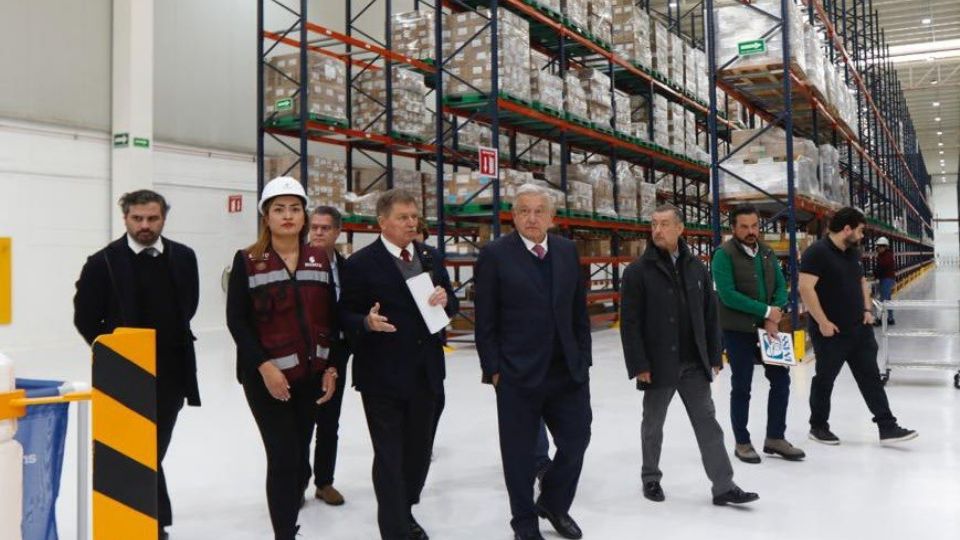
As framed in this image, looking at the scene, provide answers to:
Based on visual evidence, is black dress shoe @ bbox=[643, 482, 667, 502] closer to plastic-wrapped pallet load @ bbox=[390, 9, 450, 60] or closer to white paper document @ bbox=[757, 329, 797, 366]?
white paper document @ bbox=[757, 329, 797, 366]

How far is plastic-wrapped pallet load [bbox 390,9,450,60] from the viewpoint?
11.2 metres

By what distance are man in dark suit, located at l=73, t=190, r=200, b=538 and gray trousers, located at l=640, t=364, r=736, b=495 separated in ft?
7.33

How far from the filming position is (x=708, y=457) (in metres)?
3.86

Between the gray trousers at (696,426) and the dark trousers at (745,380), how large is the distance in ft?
2.56

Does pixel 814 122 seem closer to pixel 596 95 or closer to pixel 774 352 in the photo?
pixel 596 95

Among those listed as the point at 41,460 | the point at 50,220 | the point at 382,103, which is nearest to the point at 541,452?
the point at 41,460

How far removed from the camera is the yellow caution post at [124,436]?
1.88 metres

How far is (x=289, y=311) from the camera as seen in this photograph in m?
2.92

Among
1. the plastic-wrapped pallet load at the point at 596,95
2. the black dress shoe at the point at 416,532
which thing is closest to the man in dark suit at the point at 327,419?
the black dress shoe at the point at 416,532

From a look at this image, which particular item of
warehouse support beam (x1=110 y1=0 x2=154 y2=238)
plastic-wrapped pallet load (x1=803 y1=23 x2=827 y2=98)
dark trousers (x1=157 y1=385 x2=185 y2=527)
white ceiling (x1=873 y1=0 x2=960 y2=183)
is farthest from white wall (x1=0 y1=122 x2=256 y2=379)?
white ceiling (x1=873 y1=0 x2=960 y2=183)

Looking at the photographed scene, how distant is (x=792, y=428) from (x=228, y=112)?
1085 centimetres

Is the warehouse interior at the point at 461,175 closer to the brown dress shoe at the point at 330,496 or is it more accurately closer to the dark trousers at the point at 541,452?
the brown dress shoe at the point at 330,496

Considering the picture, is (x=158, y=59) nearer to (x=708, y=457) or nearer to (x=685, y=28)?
(x=708, y=457)

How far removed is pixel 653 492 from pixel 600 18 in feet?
34.0
